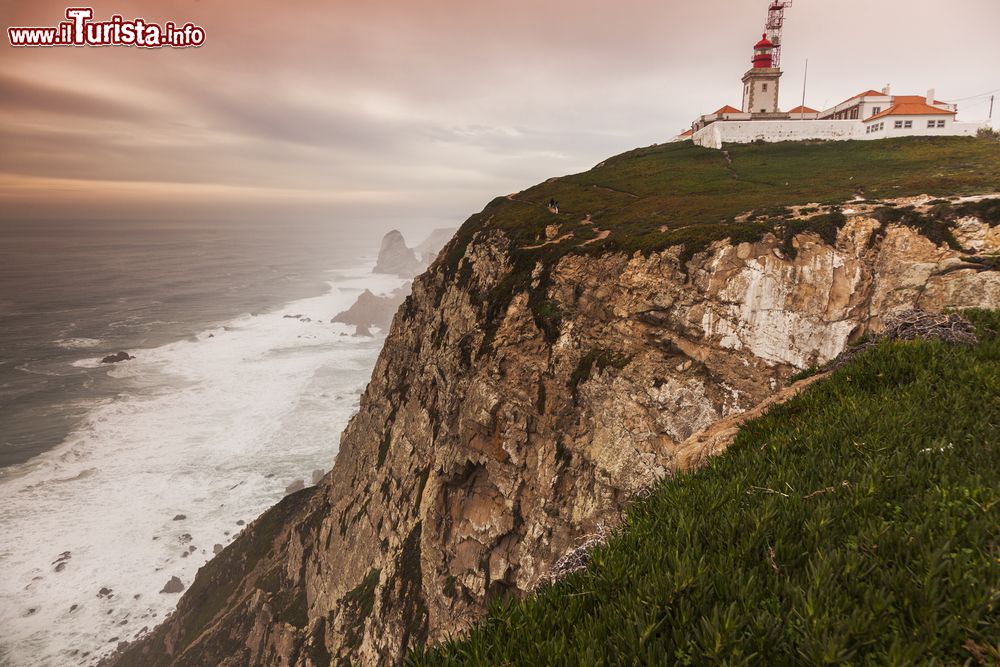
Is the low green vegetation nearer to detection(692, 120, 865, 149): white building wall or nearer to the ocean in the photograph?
detection(692, 120, 865, 149): white building wall

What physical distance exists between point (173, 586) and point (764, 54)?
94770mm

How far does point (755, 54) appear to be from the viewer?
57.7 metres

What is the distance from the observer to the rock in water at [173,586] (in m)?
45.2

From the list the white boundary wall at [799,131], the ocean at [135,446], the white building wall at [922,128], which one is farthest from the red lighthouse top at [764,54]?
the ocean at [135,446]

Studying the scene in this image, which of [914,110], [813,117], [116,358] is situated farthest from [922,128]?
[116,358]

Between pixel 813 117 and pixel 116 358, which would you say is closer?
pixel 813 117

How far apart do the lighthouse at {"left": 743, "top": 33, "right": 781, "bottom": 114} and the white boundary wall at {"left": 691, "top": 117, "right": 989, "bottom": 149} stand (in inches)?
194

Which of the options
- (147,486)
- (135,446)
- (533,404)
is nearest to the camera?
(533,404)

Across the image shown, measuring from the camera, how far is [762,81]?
189 ft

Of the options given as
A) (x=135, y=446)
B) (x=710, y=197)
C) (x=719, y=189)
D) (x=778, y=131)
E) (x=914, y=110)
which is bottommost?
(x=135, y=446)

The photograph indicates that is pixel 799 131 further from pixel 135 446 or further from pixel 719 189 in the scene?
pixel 135 446

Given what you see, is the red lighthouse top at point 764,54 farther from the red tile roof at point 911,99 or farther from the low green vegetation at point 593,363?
the low green vegetation at point 593,363

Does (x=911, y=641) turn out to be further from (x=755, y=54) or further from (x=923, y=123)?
(x=755, y=54)

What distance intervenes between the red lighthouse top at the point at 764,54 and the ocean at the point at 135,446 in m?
81.6
